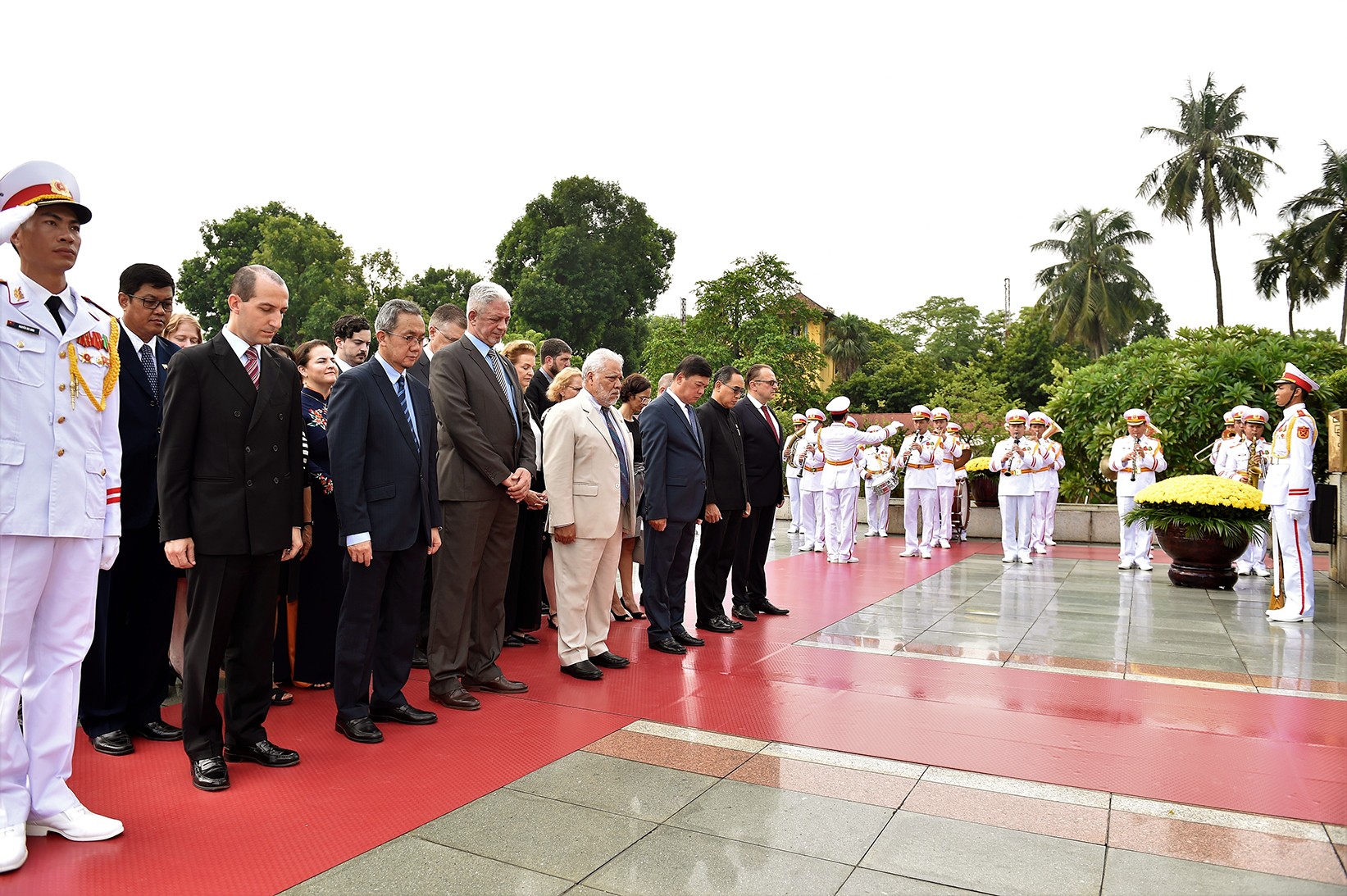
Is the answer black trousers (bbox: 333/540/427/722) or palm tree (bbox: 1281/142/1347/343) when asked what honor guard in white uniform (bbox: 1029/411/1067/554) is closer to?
black trousers (bbox: 333/540/427/722)

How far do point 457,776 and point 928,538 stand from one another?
1027 cm

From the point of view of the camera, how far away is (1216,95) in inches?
1571

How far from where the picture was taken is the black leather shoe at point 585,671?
551cm

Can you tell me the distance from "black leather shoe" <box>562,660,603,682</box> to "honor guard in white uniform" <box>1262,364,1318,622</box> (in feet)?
20.5

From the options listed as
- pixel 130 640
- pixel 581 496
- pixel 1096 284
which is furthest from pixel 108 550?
pixel 1096 284

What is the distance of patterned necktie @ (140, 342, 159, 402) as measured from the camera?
4.31m

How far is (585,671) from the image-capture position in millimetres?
5531

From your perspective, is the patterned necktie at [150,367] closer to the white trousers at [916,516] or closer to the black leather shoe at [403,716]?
the black leather shoe at [403,716]

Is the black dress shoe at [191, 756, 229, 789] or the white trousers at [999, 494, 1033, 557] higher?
the white trousers at [999, 494, 1033, 557]

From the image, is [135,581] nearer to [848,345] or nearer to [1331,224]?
[1331,224]

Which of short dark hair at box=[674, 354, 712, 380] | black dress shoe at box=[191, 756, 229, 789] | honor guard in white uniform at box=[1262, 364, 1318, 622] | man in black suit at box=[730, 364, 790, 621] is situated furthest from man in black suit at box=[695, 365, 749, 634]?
honor guard in white uniform at box=[1262, 364, 1318, 622]

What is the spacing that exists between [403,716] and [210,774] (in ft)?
3.51

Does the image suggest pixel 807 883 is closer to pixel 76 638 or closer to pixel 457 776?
pixel 457 776

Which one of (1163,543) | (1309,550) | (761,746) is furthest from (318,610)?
(1163,543)
